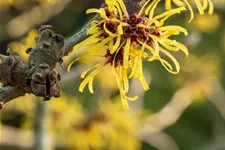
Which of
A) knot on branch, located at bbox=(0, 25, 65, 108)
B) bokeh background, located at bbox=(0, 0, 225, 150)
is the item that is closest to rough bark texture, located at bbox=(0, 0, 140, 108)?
knot on branch, located at bbox=(0, 25, 65, 108)

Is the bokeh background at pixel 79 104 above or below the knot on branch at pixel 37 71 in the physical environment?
above

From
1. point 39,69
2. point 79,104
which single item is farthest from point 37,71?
point 79,104

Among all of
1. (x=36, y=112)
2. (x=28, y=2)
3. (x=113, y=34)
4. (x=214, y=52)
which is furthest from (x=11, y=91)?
(x=214, y=52)

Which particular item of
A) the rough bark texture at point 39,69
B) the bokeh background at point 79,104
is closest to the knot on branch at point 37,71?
the rough bark texture at point 39,69

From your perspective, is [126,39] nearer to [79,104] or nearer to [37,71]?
[37,71]

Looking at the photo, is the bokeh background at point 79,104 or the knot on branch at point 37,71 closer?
the knot on branch at point 37,71

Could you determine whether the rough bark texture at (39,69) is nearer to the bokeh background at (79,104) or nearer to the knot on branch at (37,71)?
the knot on branch at (37,71)

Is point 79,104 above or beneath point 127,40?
above

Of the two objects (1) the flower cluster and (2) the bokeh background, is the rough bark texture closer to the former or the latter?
(1) the flower cluster
